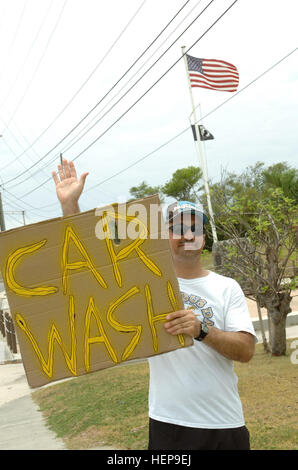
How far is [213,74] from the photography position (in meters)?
16.9

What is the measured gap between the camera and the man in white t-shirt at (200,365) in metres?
2.63

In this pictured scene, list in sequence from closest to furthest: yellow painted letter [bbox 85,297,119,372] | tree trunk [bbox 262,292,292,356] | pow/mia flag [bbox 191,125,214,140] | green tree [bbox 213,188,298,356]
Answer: yellow painted letter [bbox 85,297,119,372], green tree [bbox 213,188,298,356], tree trunk [bbox 262,292,292,356], pow/mia flag [bbox 191,125,214,140]

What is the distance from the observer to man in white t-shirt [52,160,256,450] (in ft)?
8.64

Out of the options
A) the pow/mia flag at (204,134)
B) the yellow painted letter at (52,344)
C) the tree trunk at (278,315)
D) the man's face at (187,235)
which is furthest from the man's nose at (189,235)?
the pow/mia flag at (204,134)

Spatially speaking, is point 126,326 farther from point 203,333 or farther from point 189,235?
point 189,235

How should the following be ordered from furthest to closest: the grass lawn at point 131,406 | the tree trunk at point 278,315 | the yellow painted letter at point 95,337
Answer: the tree trunk at point 278,315, the grass lawn at point 131,406, the yellow painted letter at point 95,337

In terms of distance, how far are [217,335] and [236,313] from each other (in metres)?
0.19

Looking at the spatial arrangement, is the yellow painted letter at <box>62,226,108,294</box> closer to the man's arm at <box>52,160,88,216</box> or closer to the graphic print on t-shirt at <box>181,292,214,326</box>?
the man's arm at <box>52,160,88,216</box>

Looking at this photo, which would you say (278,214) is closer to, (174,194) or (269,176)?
(269,176)

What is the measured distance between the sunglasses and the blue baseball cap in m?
0.05

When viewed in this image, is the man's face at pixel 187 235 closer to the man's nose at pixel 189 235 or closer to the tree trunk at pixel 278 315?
the man's nose at pixel 189 235

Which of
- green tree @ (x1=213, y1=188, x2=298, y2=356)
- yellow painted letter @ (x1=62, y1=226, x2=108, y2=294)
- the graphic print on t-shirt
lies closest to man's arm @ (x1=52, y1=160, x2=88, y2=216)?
yellow painted letter @ (x1=62, y1=226, x2=108, y2=294)

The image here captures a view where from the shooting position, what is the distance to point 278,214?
9.98 meters

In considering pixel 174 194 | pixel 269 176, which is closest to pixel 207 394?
pixel 269 176
